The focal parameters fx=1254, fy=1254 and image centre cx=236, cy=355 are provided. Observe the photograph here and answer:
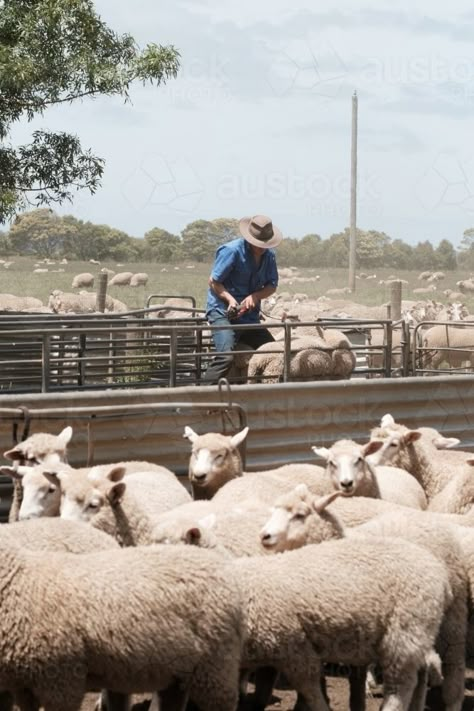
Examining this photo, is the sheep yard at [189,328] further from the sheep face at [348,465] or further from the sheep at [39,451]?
the sheep face at [348,465]

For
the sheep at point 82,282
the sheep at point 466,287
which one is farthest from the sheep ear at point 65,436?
the sheep at point 466,287

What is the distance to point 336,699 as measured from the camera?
6340mm

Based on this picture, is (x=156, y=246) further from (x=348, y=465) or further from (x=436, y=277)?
(x=348, y=465)

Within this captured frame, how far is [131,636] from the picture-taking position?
195 inches

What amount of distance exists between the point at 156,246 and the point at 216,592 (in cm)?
8736

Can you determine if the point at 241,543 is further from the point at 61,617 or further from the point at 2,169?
the point at 2,169

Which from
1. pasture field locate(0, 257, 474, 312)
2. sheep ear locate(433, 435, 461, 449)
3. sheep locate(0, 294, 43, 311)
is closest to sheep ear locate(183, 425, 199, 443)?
sheep ear locate(433, 435, 461, 449)

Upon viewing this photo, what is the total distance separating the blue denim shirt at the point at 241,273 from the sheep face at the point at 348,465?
2714 millimetres

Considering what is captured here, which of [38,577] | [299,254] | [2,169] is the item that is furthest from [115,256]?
[38,577]

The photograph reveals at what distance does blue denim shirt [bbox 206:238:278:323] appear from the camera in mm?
10469

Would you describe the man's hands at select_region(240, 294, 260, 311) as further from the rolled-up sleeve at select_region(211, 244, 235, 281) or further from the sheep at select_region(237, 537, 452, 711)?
the sheep at select_region(237, 537, 452, 711)

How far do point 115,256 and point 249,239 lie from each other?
260 ft

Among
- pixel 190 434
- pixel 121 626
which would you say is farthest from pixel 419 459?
pixel 121 626

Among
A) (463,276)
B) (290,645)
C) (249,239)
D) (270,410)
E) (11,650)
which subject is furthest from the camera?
(463,276)
